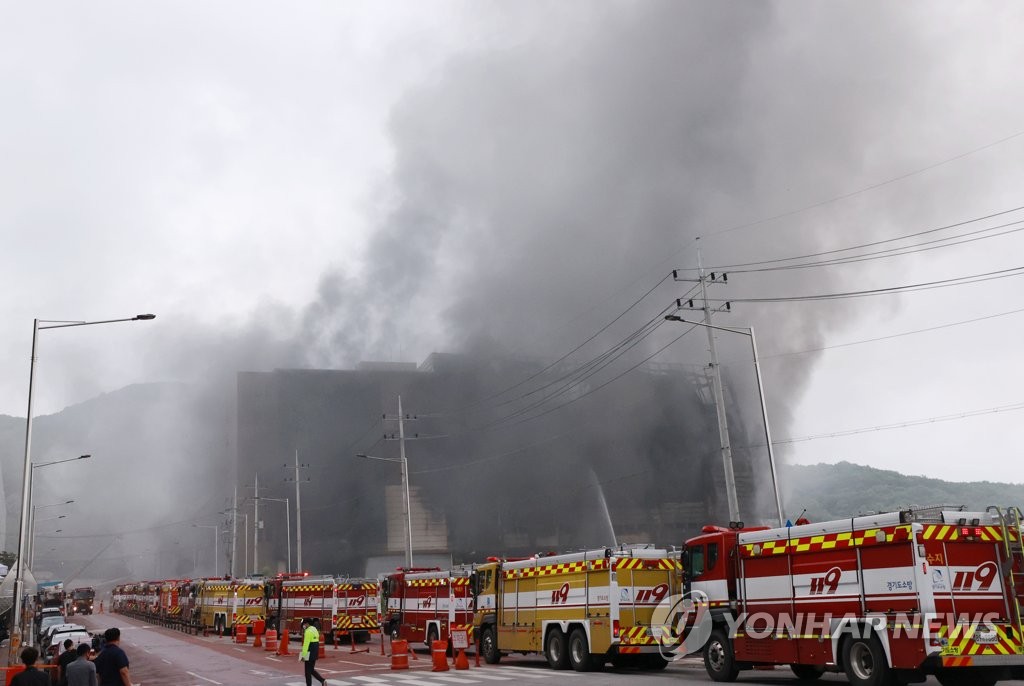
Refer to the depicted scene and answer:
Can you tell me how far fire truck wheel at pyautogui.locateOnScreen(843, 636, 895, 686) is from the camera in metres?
12.3

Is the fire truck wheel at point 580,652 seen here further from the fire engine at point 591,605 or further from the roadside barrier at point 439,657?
the roadside barrier at point 439,657

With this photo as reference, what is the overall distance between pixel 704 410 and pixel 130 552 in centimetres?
15893

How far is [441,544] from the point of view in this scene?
92.8 meters

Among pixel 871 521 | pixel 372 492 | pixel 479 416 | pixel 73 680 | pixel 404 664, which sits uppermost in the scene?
pixel 479 416

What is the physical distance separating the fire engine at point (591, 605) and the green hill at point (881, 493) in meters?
123

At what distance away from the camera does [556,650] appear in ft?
65.7

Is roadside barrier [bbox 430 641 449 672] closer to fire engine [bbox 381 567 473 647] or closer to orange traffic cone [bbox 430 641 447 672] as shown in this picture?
orange traffic cone [bbox 430 641 447 672]

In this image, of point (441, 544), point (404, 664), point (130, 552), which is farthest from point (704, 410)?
point (130, 552)

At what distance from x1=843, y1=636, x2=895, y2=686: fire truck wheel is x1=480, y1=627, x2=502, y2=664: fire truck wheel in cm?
1181

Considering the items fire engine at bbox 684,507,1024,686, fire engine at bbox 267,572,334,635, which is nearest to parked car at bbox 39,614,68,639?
fire engine at bbox 267,572,334,635

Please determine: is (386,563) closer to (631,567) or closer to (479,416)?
(479,416)

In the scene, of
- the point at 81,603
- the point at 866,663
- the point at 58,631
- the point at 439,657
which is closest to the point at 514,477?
the point at 81,603

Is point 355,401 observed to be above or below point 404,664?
above

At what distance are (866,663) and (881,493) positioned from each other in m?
150
